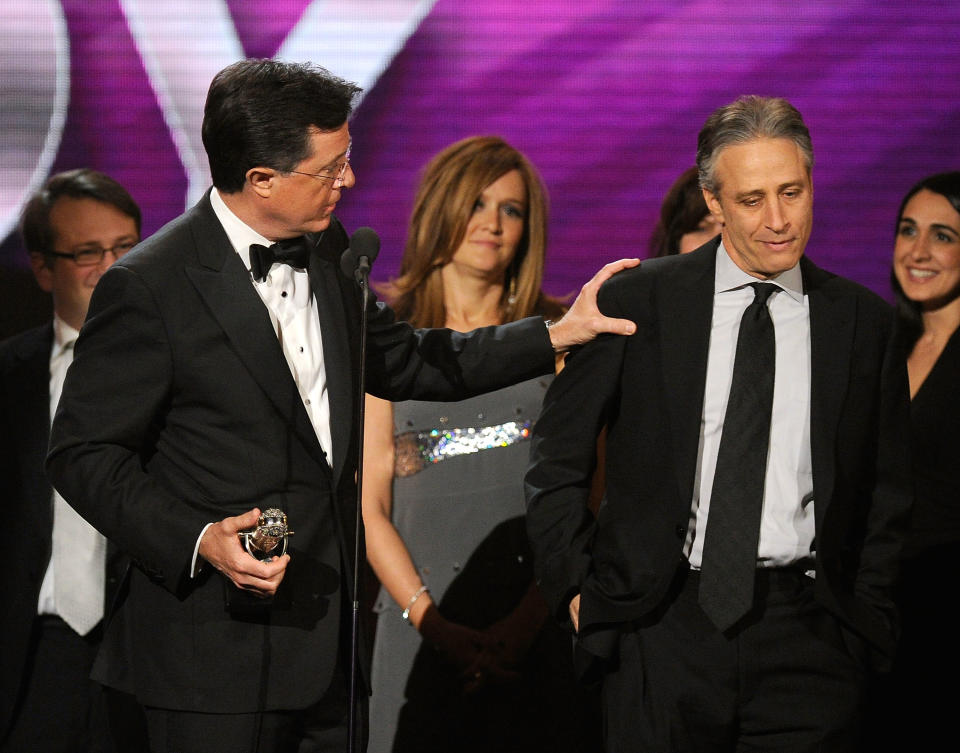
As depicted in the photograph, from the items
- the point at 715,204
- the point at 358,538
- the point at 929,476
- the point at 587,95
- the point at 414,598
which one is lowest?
the point at 414,598

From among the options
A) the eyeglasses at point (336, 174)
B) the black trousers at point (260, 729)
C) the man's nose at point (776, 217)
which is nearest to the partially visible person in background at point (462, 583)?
the black trousers at point (260, 729)

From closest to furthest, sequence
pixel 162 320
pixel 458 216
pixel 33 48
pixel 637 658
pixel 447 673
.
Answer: pixel 162 320, pixel 637 658, pixel 447 673, pixel 458 216, pixel 33 48

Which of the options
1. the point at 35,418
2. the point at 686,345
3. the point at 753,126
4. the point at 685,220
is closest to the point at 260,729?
the point at 686,345

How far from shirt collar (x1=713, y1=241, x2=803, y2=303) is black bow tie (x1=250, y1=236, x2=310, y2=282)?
83cm

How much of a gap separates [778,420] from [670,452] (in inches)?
9.0

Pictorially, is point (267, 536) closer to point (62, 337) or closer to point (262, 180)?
point (262, 180)

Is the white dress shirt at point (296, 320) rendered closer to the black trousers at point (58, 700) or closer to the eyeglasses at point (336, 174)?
the eyeglasses at point (336, 174)

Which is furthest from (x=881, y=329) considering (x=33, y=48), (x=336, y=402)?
(x=33, y=48)

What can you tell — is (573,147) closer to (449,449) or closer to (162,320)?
(449,449)

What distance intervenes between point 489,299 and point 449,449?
1.56 feet

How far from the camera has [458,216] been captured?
3.43 metres

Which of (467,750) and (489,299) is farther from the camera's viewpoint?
(489,299)

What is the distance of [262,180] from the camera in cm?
227

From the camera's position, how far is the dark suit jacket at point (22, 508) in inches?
117
